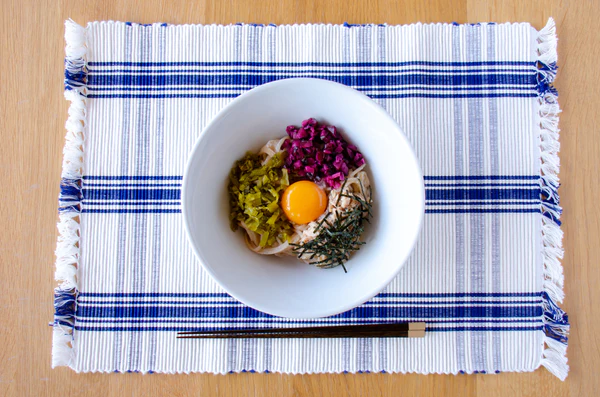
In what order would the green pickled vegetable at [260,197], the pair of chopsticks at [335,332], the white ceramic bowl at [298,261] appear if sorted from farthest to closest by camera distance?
1. the pair of chopsticks at [335,332]
2. the green pickled vegetable at [260,197]
3. the white ceramic bowl at [298,261]

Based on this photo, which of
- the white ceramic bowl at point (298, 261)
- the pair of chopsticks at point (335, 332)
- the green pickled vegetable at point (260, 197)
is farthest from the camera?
the pair of chopsticks at point (335, 332)

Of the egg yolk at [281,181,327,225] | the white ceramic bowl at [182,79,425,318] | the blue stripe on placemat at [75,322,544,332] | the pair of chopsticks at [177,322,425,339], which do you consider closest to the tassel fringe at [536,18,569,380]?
the blue stripe on placemat at [75,322,544,332]

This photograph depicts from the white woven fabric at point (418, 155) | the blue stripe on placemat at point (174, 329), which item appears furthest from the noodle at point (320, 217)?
the blue stripe on placemat at point (174, 329)

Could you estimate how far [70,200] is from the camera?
1.33 m

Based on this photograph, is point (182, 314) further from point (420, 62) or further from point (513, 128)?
point (513, 128)

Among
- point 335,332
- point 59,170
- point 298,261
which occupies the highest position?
point 59,170

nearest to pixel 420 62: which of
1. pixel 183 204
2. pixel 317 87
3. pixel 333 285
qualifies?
pixel 317 87

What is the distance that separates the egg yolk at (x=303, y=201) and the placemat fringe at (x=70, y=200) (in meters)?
0.69

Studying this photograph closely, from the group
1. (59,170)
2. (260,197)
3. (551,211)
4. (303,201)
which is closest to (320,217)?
(303,201)

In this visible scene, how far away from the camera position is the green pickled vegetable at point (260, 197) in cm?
112

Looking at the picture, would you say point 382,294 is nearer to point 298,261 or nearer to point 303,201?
point 298,261

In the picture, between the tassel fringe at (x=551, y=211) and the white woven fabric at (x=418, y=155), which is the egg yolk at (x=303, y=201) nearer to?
the white woven fabric at (x=418, y=155)

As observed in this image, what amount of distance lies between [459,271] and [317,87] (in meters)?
0.73

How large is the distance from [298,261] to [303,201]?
18cm
